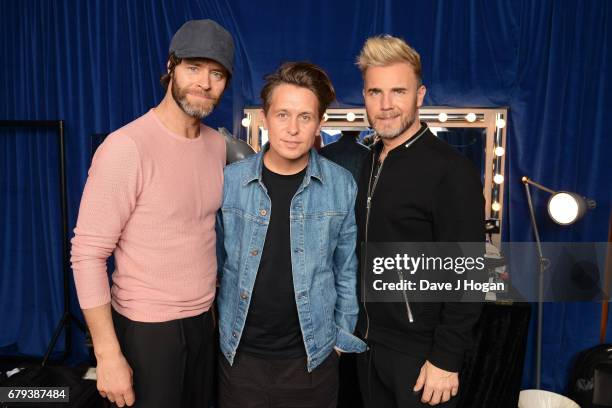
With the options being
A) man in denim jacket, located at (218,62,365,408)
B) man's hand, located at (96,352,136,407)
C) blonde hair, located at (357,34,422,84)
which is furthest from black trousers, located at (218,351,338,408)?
blonde hair, located at (357,34,422,84)

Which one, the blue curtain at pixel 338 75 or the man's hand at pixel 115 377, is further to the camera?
the blue curtain at pixel 338 75

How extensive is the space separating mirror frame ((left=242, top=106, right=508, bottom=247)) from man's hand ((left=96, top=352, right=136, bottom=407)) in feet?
5.65

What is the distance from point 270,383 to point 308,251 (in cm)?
44

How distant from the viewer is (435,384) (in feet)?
4.37

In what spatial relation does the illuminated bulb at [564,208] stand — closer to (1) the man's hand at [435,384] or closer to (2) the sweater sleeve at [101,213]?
(1) the man's hand at [435,384]

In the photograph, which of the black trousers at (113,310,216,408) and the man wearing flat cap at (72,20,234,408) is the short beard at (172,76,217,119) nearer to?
the man wearing flat cap at (72,20,234,408)

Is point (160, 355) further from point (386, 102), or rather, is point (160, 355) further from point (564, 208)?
point (564, 208)

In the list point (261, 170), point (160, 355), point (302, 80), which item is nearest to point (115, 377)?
point (160, 355)

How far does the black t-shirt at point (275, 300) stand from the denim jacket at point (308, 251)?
23 mm

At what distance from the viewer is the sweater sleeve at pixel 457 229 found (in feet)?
4.27

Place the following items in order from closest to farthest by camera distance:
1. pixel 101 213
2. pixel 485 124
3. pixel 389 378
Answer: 1. pixel 101 213
2. pixel 389 378
3. pixel 485 124

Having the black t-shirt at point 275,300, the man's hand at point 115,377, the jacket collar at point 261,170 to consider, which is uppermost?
the jacket collar at point 261,170

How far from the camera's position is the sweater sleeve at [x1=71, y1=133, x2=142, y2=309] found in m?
1.24

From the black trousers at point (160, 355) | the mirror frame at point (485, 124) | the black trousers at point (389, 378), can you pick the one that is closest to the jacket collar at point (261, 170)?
the black trousers at point (160, 355)
